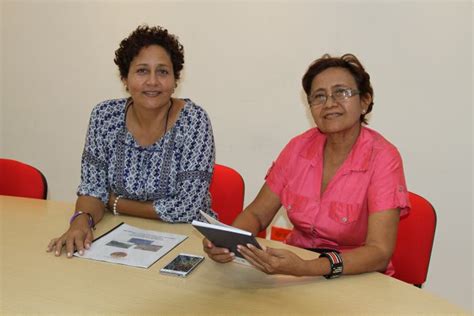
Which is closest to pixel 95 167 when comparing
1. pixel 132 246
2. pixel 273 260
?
pixel 132 246

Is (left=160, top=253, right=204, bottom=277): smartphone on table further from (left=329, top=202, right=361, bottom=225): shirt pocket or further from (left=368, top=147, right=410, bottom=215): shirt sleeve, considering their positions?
(left=368, top=147, right=410, bottom=215): shirt sleeve

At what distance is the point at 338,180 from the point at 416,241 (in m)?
0.43

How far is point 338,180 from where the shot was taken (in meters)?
2.12

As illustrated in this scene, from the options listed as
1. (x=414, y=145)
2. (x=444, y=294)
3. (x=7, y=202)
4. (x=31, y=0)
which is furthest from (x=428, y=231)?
(x=31, y=0)

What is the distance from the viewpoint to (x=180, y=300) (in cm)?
156

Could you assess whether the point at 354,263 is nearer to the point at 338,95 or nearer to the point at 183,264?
the point at 183,264

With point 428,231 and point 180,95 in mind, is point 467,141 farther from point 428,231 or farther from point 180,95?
point 180,95

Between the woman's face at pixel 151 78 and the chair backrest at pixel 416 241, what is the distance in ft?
4.10

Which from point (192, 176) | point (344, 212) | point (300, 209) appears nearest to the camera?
point (344, 212)

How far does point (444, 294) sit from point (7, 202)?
2.66 meters

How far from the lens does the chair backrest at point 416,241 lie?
2.12 metres

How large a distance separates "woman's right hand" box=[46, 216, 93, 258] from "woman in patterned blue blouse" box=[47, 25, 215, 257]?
0.79ft

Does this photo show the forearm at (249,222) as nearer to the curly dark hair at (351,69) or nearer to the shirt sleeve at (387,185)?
the shirt sleeve at (387,185)

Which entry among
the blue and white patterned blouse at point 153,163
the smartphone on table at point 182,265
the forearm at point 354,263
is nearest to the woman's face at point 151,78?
the blue and white patterned blouse at point 153,163
